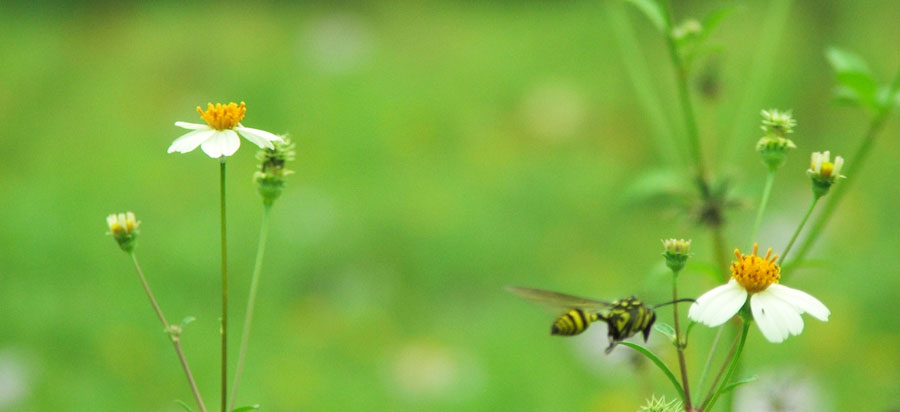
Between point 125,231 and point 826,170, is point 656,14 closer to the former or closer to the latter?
point 826,170

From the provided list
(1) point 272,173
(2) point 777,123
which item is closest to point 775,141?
(2) point 777,123

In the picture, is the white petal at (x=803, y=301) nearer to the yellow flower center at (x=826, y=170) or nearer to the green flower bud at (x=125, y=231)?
the yellow flower center at (x=826, y=170)

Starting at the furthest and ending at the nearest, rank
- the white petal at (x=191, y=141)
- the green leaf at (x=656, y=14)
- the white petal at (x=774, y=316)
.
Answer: the green leaf at (x=656, y=14)
the white petal at (x=191, y=141)
the white petal at (x=774, y=316)

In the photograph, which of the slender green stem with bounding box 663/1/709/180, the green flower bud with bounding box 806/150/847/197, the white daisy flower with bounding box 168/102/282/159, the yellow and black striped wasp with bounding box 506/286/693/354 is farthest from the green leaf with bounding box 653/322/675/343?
the slender green stem with bounding box 663/1/709/180

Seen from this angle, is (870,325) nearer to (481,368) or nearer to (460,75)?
(481,368)

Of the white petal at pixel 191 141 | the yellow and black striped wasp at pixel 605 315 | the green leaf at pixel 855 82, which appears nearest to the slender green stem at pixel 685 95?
the green leaf at pixel 855 82

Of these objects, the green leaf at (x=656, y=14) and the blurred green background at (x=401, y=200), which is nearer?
the green leaf at (x=656, y=14)

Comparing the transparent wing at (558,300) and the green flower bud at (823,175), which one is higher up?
the green flower bud at (823,175)

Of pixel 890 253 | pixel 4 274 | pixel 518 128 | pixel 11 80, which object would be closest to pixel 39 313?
pixel 4 274
